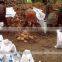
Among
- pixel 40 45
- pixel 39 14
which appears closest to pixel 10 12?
pixel 39 14

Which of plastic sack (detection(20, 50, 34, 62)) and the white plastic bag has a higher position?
the white plastic bag

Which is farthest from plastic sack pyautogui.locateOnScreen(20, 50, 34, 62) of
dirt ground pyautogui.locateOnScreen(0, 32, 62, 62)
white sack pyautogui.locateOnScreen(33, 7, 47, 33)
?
white sack pyautogui.locateOnScreen(33, 7, 47, 33)

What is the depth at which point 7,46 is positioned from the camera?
1949 mm

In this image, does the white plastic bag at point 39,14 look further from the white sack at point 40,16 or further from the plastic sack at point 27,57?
the plastic sack at point 27,57

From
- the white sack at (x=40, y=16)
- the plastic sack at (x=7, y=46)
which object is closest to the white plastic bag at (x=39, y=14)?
the white sack at (x=40, y=16)

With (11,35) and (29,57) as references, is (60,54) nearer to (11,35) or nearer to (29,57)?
(29,57)

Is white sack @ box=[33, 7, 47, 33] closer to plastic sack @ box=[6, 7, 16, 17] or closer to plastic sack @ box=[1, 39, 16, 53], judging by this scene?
plastic sack @ box=[6, 7, 16, 17]

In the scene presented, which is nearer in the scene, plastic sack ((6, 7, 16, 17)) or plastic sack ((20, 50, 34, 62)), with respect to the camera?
plastic sack ((20, 50, 34, 62))

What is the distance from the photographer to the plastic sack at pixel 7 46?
1922 millimetres

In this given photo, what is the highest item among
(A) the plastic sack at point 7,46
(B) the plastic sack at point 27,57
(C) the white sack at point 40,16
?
(C) the white sack at point 40,16

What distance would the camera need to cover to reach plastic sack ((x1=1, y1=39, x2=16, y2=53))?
6.31 feet

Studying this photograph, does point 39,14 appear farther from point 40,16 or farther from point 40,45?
point 40,45

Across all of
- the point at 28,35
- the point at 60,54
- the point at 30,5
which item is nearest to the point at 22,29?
the point at 28,35

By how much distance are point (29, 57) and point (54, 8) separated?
0.47m
